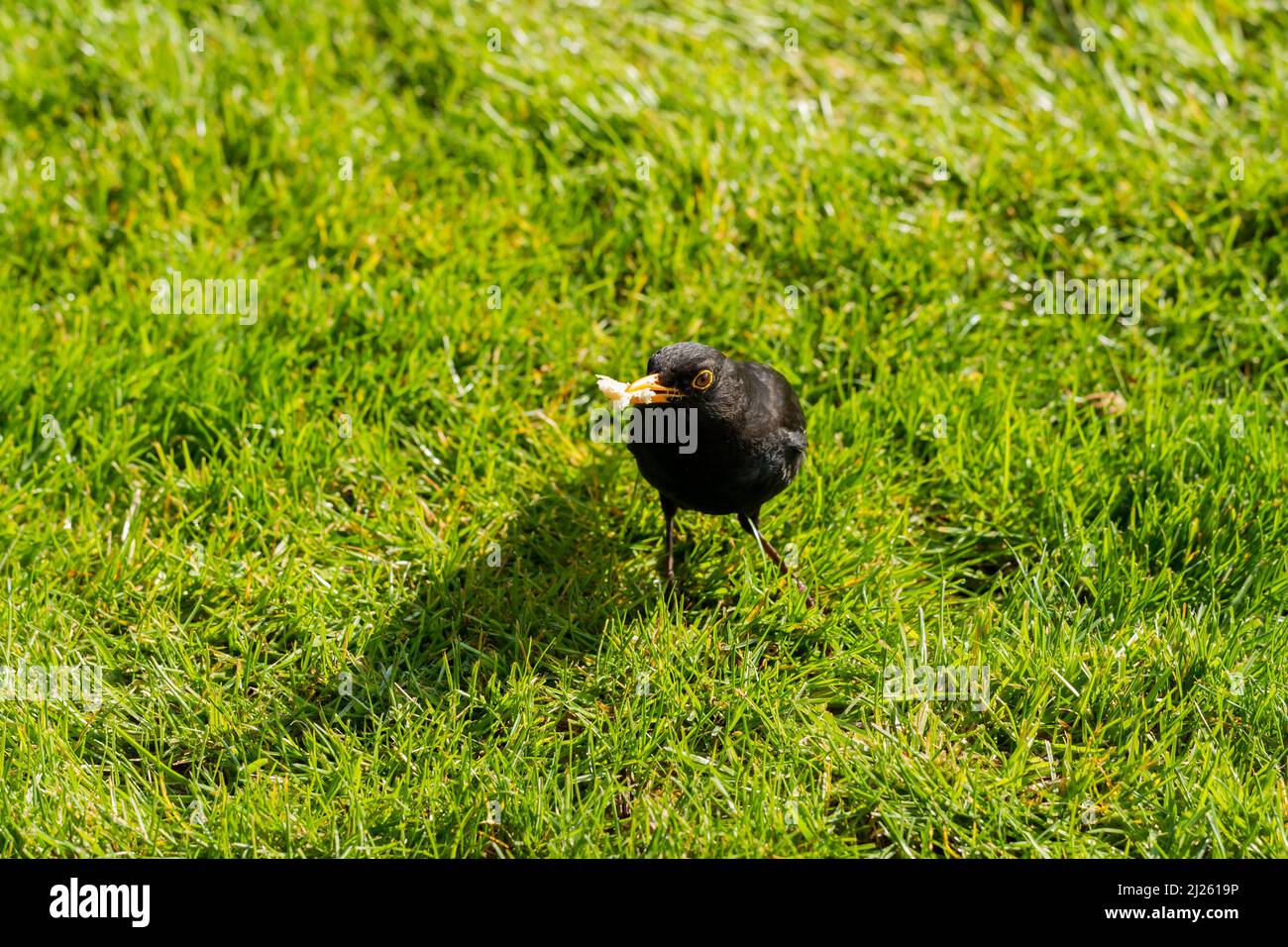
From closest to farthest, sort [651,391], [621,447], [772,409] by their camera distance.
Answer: [651,391] < [772,409] < [621,447]

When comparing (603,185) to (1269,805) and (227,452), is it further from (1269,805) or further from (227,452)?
(1269,805)

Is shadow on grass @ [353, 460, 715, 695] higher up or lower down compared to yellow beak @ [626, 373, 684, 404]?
lower down

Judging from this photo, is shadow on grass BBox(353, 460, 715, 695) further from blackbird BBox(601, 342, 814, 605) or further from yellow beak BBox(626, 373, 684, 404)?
yellow beak BBox(626, 373, 684, 404)

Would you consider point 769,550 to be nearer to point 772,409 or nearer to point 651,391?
point 772,409

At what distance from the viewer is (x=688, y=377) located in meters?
3.36

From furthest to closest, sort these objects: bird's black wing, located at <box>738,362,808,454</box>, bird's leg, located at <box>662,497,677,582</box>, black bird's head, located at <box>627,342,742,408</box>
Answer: bird's leg, located at <box>662,497,677,582</box>
bird's black wing, located at <box>738,362,808,454</box>
black bird's head, located at <box>627,342,742,408</box>

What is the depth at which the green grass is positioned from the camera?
10.6ft

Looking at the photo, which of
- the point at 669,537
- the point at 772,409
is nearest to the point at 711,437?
the point at 772,409

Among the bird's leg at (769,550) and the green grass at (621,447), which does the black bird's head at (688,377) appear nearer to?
the bird's leg at (769,550)

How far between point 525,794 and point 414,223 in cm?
273

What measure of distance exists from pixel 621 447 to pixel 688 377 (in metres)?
0.92

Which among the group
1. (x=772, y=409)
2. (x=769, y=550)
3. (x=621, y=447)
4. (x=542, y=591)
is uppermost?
(x=772, y=409)

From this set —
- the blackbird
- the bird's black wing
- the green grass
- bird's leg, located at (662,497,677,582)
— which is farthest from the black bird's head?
the green grass

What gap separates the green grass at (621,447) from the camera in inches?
128
